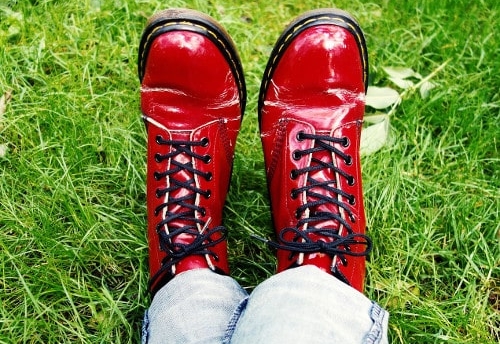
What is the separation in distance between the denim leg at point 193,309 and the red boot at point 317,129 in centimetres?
16

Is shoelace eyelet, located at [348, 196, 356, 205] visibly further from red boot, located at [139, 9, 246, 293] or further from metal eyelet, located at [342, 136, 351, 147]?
red boot, located at [139, 9, 246, 293]

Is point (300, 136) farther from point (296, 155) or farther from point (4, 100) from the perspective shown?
point (4, 100)

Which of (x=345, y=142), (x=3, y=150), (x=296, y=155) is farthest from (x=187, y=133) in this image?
(x=3, y=150)

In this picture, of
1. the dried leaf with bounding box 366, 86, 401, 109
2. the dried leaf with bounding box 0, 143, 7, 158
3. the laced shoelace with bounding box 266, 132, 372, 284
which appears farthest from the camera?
the dried leaf with bounding box 366, 86, 401, 109

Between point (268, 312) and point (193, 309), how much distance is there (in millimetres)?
171

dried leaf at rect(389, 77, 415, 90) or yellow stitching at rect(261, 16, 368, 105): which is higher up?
yellow stitching at rect(261, 16, 368, 105)

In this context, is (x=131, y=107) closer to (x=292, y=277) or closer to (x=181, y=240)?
(x=181, y=240)

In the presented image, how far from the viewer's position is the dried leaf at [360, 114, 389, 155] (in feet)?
5.15

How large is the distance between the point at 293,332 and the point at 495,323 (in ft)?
2.28

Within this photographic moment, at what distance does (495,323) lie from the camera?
143 centimetres

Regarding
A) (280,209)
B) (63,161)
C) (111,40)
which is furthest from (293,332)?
(111,40)

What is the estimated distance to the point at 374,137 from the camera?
1.58 metres

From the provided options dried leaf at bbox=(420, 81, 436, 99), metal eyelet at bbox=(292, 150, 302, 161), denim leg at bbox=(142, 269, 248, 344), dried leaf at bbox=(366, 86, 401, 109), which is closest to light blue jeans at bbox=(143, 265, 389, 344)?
denim leg at bbox=(142, 269, 248, 344)

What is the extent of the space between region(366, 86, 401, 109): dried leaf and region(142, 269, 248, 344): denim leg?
69 cm
